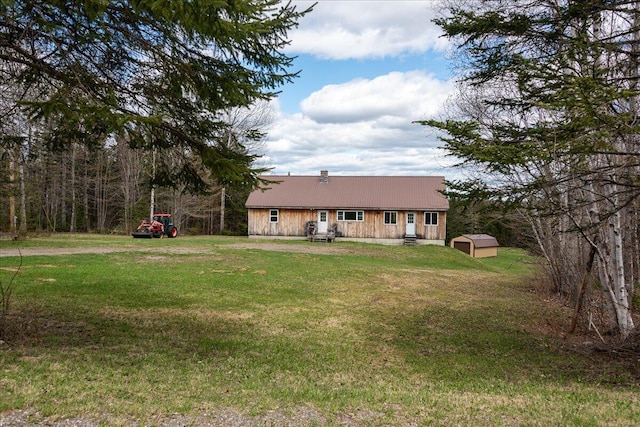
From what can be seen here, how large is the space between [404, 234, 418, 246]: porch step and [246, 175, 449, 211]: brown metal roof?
2.02 metres

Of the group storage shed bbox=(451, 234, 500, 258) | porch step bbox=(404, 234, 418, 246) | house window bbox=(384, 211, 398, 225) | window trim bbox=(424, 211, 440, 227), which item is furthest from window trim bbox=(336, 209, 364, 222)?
storage shed bbox=(451, 234, 500, 258)

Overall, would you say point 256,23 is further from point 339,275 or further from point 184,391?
point 339,275

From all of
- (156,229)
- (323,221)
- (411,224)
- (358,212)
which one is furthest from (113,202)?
(411,224)

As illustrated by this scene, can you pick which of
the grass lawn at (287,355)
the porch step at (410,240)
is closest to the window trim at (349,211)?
the porch step at (410,240)

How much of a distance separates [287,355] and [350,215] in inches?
994

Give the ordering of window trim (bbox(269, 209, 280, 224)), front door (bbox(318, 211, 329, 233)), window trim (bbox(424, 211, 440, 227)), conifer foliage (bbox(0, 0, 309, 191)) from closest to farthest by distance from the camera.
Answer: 1. conifer foliage (bbox(0, 0, 309, 191))
2. window trim (bbox(424, 211, 440, 227))
3. front door (bbox(318, 211, 329, 233))
4. window trim (bbox(269, 209, 280, 224))

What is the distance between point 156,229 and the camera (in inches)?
1128

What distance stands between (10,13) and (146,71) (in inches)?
69.7

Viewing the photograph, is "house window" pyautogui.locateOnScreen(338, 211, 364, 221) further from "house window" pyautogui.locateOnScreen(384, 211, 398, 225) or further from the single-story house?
"house window" pyautogui.locateOnScreen(384, 211, 398, 225)

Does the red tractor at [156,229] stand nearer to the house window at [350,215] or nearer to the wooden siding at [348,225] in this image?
the wooden siding at [348,225]

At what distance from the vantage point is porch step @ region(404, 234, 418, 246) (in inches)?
1208

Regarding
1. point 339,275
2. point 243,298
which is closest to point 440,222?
point 339,275

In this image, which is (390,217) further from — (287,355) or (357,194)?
(287,355)

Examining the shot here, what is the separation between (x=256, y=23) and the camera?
5.91m
